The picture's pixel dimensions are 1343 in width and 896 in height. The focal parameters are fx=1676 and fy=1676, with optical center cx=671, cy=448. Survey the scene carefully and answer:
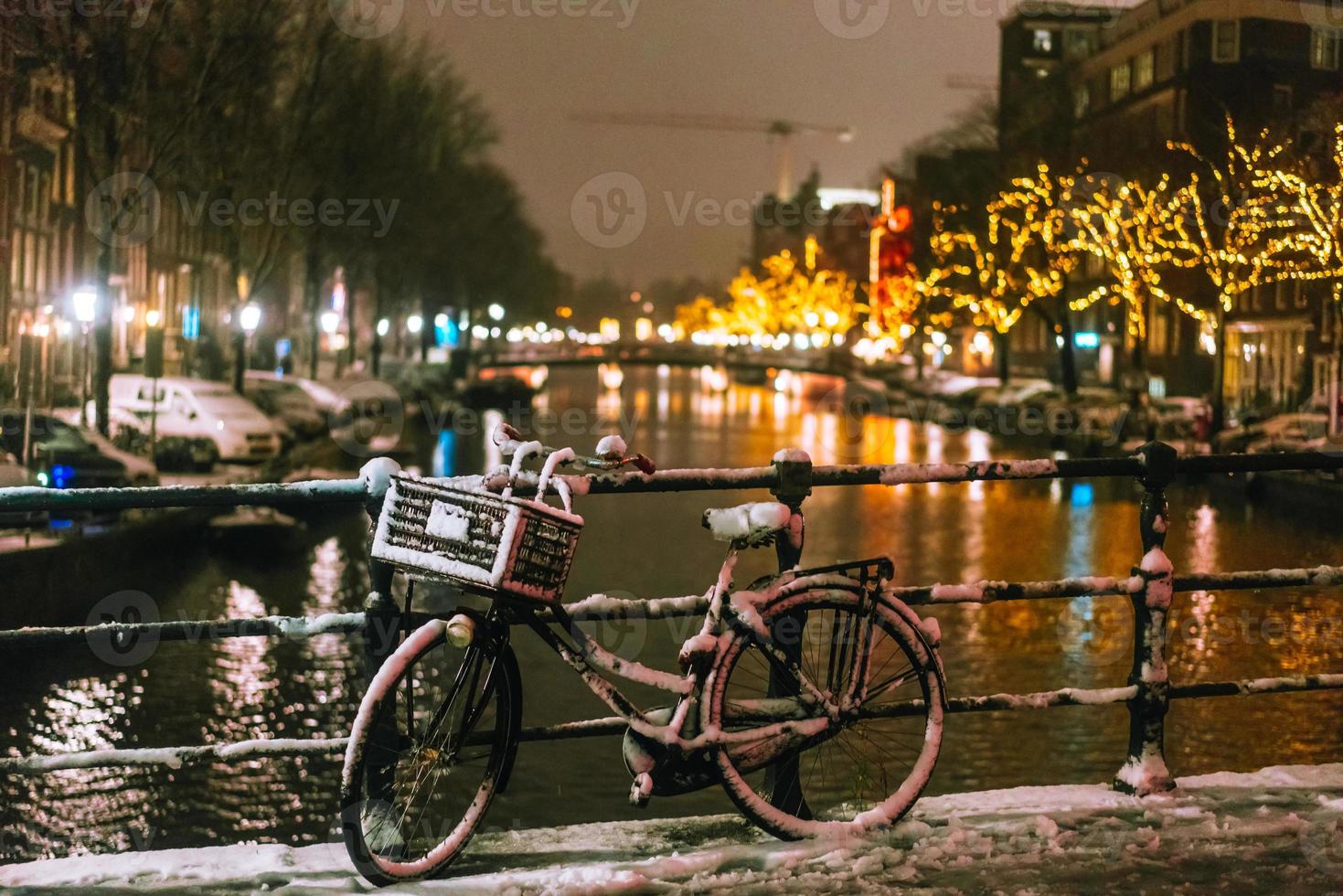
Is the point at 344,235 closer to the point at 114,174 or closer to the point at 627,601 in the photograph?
the point at 114,174

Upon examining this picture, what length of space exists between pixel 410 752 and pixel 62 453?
19.2 m

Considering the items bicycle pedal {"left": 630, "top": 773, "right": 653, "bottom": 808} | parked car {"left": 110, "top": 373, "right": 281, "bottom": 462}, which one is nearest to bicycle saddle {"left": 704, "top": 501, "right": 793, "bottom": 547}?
bicycle pedal {"left": 630, "top": 773, "right": 653, "bottom": 808}

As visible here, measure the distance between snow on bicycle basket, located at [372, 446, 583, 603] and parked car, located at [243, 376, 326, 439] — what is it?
3198 cm

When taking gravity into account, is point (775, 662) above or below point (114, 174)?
below

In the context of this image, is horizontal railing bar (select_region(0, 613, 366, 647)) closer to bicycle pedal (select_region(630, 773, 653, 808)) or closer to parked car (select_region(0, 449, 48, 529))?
bicycle pedal (select_region(630, 773, 653, 808))

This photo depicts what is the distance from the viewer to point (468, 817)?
4828mm

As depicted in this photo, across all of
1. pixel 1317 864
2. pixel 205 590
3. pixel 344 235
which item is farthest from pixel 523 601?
pixel 344 235

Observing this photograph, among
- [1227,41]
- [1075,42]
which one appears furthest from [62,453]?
[1075,42]

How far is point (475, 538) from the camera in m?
4.39

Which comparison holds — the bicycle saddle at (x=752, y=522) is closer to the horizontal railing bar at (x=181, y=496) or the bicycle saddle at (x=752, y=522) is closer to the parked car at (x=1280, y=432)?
the horizontal railing bar at (x=181, y=496)

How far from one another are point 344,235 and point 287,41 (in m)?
19.7

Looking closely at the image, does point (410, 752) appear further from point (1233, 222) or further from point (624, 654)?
point (1233, 222)

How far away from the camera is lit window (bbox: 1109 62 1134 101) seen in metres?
68.1

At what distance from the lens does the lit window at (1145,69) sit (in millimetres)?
64938
